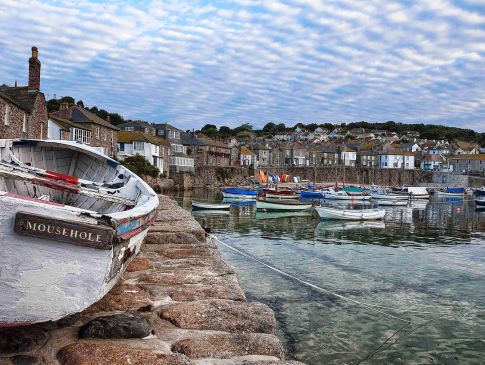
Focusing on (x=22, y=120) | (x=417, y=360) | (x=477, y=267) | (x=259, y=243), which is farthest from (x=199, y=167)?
(x=417, y=360)

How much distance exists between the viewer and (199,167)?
87.0 meters

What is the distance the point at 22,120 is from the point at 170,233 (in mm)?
24013

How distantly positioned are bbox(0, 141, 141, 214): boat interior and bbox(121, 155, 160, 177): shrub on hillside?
165 feet

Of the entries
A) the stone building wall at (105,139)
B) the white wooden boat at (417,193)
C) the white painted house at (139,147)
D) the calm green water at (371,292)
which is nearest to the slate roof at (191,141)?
the white painted house at (139,147)

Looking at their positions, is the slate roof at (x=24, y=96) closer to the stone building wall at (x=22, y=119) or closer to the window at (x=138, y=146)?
the stone building wall at (x=22, y=119)

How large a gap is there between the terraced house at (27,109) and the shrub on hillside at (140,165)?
2568 centimetres

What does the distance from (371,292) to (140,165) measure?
53488 millimetres

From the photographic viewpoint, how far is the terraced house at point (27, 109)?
2702cm

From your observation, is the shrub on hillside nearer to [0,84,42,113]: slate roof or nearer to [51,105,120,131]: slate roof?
[51,105,120,131]: slate roof

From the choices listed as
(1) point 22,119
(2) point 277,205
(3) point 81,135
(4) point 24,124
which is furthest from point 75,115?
(2) point 277,205

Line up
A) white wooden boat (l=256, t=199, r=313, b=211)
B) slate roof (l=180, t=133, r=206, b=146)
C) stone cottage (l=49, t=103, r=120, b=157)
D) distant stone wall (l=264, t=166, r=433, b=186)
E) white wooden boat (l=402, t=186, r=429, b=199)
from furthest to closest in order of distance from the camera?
distant stone wall (l=264, t=166, r=433, b=186), slate roof (l=180, t=133, r=206, b=146), white wooden boat (l=402, t=186, r=429, b=199), stone cottage (l=49, t=103, r=120, b=157), white wooden boat (l=256, t=199, r=313, b=211)

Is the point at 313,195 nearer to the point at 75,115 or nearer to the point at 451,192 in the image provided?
the point at 75,115

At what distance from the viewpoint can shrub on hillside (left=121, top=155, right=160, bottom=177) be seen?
→ 201 feet

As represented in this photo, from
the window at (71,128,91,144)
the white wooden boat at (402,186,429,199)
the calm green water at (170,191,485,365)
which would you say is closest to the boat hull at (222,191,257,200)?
the window at (71,128,91,144)
